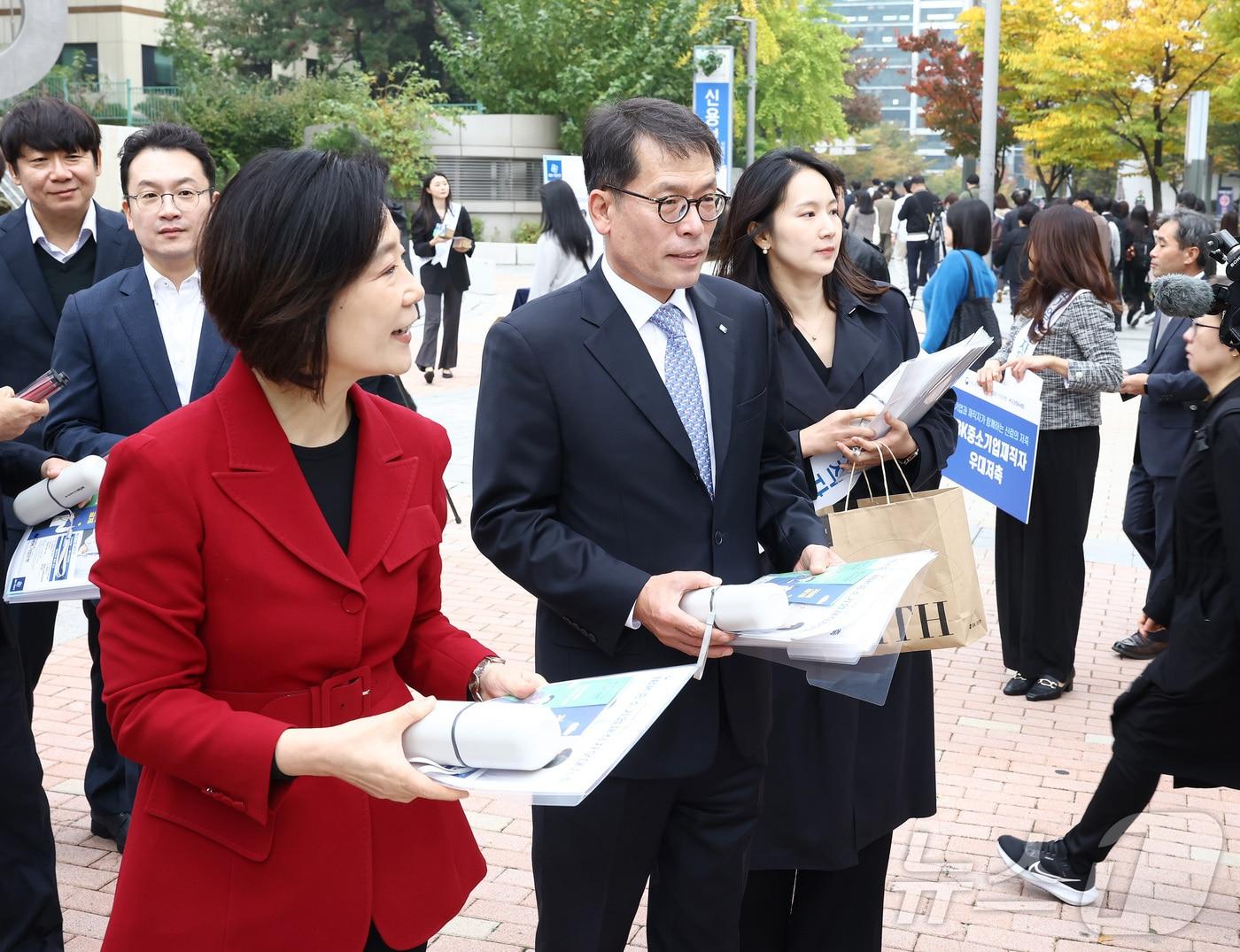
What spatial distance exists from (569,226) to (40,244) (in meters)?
6.16

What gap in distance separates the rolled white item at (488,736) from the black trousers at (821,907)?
1.76 m

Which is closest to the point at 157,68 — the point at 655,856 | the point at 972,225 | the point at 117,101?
the point at 117,101

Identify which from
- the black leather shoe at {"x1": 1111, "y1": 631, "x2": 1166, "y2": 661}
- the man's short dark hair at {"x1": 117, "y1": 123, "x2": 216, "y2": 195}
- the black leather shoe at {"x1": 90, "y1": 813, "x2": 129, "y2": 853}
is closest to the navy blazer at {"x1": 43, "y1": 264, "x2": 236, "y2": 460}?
the man's short dark hair at {"x1": 117, "y1": 123, "x2": 216, "y2": 195}

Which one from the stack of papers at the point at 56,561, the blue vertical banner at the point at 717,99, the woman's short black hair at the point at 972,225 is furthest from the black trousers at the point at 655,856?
the blue vertical banner at the point at 717,99

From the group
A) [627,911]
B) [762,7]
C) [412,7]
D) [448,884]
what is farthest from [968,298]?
[762,7]

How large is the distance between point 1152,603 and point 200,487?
3219 millimetres

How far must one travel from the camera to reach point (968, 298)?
8.23m

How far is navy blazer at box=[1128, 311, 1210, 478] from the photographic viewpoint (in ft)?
21.2

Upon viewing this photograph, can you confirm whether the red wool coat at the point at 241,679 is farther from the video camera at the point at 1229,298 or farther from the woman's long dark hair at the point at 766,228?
the video camera at the point at 1229,298

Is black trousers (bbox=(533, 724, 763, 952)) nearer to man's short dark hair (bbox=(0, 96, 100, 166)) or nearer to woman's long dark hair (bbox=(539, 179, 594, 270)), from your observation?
man's short dark hair (bbox=(0, 96, 100, 166))

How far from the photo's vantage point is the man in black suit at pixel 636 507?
2732 millimetres

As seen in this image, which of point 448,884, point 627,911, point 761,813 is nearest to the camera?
Answer: point 448,884

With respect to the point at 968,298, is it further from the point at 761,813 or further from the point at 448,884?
the point at 448,884

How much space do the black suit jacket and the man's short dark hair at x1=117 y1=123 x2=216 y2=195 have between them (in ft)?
5.86
